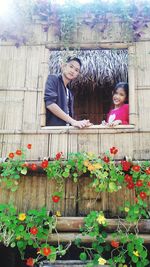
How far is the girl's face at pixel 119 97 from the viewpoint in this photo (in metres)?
5.55

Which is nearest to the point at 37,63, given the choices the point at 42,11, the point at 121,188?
the point at 42,11

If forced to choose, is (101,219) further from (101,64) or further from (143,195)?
(101,64)

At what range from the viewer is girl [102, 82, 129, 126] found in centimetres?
490

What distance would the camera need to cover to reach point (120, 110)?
518 cm

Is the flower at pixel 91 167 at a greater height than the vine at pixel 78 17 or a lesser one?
lesser

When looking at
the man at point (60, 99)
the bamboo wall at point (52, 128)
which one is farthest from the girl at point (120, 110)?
the man at point (60, 99)

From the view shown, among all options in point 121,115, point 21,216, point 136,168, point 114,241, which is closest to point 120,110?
point 121,115

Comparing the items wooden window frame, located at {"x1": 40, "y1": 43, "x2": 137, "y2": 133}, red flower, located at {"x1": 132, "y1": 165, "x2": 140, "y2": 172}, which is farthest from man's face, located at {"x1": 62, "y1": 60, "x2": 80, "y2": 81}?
red flower, located at {"x1": 132, "y1": 165, "x2": 140, "y2": 172}

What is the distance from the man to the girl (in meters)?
0.48

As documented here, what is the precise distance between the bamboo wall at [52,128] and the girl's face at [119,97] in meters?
0.74

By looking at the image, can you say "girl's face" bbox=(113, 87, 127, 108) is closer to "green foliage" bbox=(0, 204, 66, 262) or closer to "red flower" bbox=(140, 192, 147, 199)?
"red flower" bbox=(140, 192, 147, 199)

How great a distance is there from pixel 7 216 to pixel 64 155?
0.98 metres

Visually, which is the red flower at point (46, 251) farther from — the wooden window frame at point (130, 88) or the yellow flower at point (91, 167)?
the wooden window frame at point (130, 88)

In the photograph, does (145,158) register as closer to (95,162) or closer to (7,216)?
(95,162)
